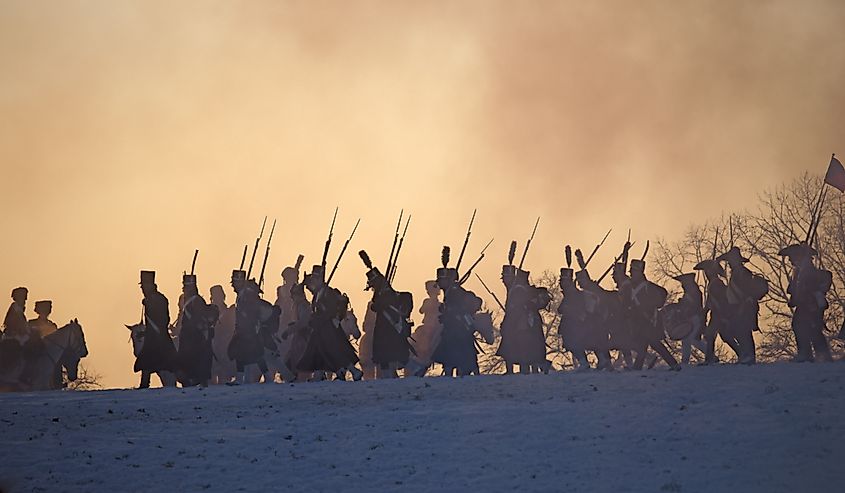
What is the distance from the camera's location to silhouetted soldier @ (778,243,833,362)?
2283cm

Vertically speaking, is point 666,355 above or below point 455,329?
below

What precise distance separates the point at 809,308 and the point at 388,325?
8.44 meters

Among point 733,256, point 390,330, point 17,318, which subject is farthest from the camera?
point 17,318

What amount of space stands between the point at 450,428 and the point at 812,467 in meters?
4.67

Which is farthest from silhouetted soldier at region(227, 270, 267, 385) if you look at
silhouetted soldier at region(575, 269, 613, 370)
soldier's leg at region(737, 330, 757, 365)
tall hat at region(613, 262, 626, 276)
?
soldier's leg at region(737, 330, 757, 365)

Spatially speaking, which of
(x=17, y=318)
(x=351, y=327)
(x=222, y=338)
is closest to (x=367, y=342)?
(x=351, y=327)

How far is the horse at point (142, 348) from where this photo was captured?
24344mm

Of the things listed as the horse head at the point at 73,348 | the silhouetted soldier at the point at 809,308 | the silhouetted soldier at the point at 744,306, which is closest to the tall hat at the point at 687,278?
the silhouetted soldier at the point at 744,306

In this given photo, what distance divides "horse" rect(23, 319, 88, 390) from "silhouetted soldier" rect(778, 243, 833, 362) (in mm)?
16117

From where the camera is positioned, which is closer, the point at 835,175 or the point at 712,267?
the point at 712,267

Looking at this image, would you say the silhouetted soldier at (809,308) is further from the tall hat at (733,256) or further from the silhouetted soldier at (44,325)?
the silhouetted soldier at (44,325)

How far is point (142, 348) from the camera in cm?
2419

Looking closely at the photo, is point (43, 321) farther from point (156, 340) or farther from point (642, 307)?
point (642, 307)

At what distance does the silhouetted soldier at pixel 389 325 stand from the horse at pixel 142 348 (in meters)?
4.37
